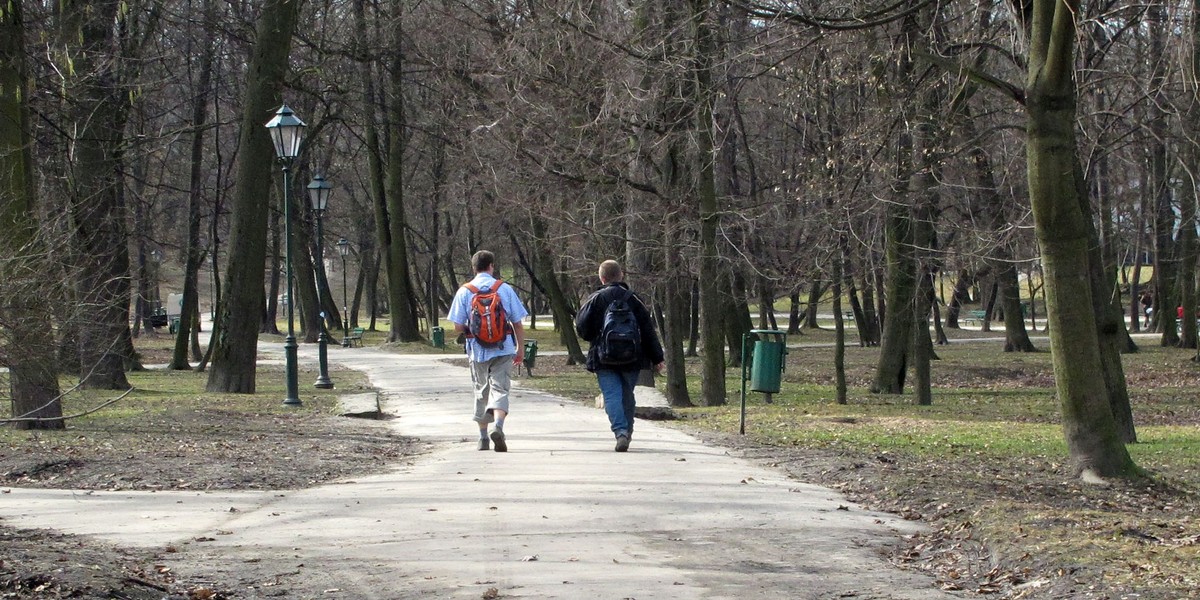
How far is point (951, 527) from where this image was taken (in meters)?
8.17

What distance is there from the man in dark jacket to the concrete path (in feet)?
1.42

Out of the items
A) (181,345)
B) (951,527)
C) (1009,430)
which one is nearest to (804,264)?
(1009,430)

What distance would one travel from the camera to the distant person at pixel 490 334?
1196 centimetres

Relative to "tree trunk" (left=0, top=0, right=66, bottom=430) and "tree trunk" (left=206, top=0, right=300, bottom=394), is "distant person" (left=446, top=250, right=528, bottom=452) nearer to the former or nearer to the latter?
"tree trunk" (left=0, top=0, right=66, bottom=430)

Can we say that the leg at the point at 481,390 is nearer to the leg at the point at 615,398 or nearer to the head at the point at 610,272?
the leg at the point at 615,398

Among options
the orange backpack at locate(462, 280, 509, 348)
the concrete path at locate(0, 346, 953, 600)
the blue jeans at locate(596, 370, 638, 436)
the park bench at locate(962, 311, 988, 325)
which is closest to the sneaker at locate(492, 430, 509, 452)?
the concrete path at locate(0, 346, 953, 600)

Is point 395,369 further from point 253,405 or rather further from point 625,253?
point 253,405

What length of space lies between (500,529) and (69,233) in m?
6.24

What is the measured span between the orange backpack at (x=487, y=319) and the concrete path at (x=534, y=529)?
1078mm

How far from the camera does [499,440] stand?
12195mm

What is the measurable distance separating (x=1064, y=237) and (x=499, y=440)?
5.28 metres

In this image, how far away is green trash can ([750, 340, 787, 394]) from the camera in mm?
19547

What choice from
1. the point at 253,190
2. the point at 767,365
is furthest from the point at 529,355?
the point at 767,365

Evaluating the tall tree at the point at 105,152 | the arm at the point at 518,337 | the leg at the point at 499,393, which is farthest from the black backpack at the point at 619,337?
the tall tree at the point at 105,152
